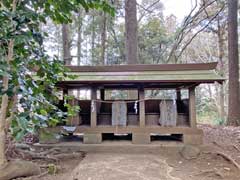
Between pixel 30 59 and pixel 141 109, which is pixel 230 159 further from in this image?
pixel 30 59

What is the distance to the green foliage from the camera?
2328 mm

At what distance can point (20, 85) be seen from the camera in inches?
95.1

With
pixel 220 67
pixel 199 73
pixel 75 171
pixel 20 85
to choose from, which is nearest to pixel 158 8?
pixel 220 67

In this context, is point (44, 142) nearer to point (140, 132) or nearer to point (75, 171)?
point (75, 171)

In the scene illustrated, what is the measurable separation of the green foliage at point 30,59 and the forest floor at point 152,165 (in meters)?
1.36

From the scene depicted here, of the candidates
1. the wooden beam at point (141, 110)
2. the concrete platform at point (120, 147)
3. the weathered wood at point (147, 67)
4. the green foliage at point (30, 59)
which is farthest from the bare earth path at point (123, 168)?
the weathered wood at point (147, 67)

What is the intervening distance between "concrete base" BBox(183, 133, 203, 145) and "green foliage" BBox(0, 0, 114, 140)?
3199mm

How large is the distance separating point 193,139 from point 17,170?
370 centimetres

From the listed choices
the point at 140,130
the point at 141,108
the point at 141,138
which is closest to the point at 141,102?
the point at 141,108

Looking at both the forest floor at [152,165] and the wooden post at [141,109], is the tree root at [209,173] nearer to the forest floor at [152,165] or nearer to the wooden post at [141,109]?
the forest floor at [152,165]

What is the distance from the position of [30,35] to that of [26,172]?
2286 mm

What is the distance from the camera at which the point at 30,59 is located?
3172mm

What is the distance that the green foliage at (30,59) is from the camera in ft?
7.64

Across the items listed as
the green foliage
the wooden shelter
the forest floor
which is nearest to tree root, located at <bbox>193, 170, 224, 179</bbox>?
the forest floor
